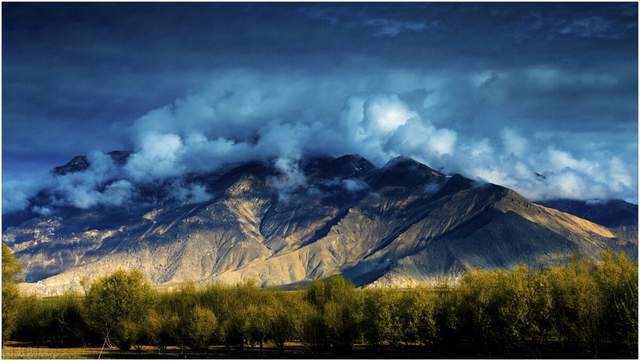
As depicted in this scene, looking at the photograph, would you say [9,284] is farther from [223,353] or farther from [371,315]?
[371,315]

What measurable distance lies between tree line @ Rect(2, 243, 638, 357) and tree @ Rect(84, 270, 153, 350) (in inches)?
8.5

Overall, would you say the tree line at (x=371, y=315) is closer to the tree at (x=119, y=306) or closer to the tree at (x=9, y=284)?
the tree at (x=119, y=306)

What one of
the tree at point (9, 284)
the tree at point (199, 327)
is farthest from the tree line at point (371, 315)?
the tree at point (9, 284)

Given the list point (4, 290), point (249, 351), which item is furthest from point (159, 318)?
point (4, 290)

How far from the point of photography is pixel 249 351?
134m

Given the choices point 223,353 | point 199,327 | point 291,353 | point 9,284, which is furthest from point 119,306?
point 291,353

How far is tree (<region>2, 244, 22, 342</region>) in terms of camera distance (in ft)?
395

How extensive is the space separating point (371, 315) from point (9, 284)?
208 ft

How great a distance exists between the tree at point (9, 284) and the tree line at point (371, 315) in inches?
13.8

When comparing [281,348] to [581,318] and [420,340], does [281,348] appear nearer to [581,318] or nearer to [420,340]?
[420,340]

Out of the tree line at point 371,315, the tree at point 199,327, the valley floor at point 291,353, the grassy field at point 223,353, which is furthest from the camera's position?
the tree at point 199,327

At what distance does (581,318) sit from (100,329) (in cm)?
9586

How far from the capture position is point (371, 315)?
4732 inches

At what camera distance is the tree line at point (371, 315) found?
95.6 meters
